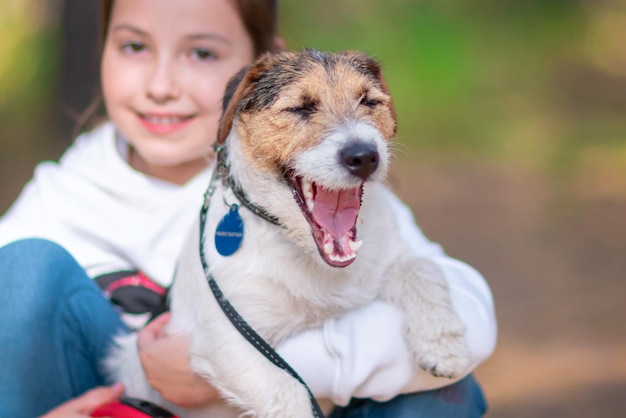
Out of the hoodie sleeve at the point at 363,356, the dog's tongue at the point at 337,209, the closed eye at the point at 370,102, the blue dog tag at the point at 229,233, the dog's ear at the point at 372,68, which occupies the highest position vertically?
the dog's ear at the point at 372,68

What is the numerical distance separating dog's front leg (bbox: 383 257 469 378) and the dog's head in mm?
349

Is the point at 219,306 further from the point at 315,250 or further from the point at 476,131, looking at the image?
the point at 476,131

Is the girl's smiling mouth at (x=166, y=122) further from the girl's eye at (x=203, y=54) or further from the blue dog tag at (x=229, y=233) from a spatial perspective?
the blue dog tag at (x=229, y=233)

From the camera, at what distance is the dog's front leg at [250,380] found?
7.30 ft

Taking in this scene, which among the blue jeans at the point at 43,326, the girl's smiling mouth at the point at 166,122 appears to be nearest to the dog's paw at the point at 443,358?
the blue jeans at the point at 43,326

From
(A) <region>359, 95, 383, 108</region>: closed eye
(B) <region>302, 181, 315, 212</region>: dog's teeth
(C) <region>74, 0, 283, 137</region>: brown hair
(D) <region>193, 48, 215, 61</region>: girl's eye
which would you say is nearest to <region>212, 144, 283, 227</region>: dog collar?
(B) <region>302, 181, 315, 212</region>: dog's teeth

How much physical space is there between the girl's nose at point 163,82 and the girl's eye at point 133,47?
0.45ft

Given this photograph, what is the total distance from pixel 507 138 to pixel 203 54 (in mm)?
7191

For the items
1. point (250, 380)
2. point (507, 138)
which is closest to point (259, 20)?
point (250, 380)

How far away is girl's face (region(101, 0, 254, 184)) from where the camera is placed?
2.96 m

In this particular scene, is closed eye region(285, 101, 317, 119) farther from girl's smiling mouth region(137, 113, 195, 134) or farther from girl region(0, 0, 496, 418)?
girl's smiling mouth region(137, 113, 195, 134)

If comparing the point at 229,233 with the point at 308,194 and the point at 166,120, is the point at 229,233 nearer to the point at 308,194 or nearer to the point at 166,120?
the point at 308,194

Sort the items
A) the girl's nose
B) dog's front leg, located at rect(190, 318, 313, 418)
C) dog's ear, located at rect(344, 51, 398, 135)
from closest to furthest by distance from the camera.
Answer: dog's front leg, located at rect(190, 318, 313, 418) < dog's ear, located at rect(344, 51, 398, 135) < the girl's nose

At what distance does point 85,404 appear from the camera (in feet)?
8.07
